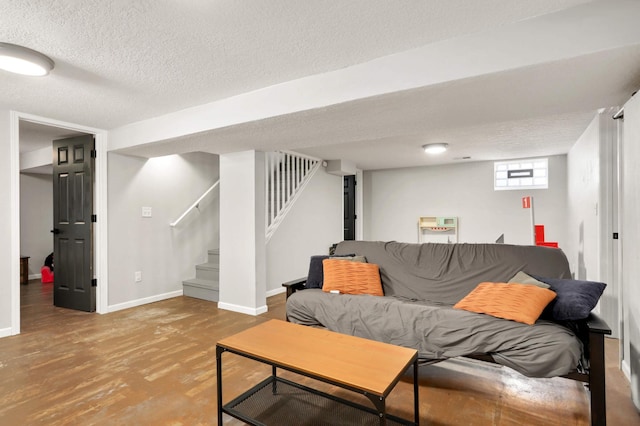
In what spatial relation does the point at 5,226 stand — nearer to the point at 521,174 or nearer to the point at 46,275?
the point at 46,275

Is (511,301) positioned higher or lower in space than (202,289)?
higher

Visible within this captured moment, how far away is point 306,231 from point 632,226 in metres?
3.93

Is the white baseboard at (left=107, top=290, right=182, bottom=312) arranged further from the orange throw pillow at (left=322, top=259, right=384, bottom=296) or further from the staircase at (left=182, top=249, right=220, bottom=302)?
the orange throw pillow at (left=322, top=259, right=384, bottom=296)

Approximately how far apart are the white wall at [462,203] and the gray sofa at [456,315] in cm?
364

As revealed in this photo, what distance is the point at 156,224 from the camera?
179 inches

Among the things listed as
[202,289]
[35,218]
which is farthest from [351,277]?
[35,218]

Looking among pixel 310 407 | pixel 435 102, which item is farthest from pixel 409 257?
pixel 310 407

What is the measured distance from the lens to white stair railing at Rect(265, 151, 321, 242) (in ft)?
15.7

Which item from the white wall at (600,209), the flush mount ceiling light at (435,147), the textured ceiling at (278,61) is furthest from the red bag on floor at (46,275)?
the white wall at (600,209)

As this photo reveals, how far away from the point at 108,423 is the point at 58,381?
0.79 m

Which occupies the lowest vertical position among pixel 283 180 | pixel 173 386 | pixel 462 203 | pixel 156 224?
pixel 173 386

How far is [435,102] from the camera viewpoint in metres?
2.27

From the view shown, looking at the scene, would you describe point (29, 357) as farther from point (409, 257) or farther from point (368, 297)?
point (409, 257)

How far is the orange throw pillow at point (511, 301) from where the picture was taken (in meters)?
2.03
